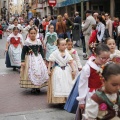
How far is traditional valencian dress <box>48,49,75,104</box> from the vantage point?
6496 mm

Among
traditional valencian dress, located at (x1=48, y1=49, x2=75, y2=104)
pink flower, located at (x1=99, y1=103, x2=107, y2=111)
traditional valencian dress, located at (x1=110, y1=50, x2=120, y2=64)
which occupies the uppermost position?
traditional valencian dress, located at (x1=110, y1=50, x2=120, y2=64)

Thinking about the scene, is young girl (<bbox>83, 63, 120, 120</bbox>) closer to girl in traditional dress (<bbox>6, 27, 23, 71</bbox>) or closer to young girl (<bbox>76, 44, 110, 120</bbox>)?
young girl (<bbox>76, 44, 110, 120</bbox>)

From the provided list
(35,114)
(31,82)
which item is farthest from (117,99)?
(31,82)

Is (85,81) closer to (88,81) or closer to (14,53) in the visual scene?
(88,81)

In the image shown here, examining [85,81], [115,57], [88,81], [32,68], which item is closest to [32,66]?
[32,68]

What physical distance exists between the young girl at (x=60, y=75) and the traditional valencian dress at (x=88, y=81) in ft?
7.42

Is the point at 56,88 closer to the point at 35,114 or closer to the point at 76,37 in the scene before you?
the point at 35,114

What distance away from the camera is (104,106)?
9.75 ft

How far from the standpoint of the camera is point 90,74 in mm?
4156

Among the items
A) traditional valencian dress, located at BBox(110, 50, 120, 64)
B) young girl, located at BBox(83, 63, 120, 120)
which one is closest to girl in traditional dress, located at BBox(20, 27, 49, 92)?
traditional valencian dress, located at BBox(110, 50, 120, 64)

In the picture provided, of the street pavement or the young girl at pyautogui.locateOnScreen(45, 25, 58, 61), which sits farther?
the young girl at pyautogui.locateOnScreen(45, 25, 58, 61)

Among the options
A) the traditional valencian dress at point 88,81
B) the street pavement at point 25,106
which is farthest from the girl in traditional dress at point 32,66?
the traditional valencian dress at point 88,81

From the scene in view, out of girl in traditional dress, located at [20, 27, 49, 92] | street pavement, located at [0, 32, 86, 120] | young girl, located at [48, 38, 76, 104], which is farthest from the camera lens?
girl in traditional dress, located at [20, 27, 49, 92]

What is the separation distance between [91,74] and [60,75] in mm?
2394
